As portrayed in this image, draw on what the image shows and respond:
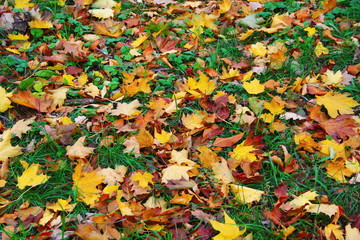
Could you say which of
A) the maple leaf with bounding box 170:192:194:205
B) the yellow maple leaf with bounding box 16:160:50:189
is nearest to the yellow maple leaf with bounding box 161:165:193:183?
the maple leaf with bounding box 170:192:194:205

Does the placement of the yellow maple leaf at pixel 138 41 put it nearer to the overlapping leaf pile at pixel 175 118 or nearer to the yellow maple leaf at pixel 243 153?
the overlapping leaf pile at pixel 175 118

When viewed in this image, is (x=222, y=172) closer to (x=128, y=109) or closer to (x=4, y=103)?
(x=128, y=109)

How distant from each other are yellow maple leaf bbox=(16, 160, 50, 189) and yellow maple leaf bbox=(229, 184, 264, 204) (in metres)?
1.08

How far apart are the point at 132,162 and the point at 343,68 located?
1839mm

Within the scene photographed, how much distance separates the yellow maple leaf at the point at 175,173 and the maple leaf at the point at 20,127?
96 cm

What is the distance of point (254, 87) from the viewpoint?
8.67ft

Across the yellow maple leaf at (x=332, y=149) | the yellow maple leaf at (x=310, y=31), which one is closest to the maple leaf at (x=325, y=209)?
the yellow maple leaf at (x=332, y=149)

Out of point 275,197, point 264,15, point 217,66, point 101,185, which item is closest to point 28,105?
point 101,185

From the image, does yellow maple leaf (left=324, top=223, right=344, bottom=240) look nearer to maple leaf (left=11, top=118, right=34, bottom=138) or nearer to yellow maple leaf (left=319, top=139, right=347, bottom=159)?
yellow maple leaf (left=319, top=139, right=347, bottom=159)

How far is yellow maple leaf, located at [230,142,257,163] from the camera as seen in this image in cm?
220

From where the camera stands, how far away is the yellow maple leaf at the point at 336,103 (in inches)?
97.4

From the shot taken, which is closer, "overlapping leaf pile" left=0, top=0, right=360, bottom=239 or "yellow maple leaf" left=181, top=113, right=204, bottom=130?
"overlapping leaf pile" left=0, top=0, right=360, bottom=239

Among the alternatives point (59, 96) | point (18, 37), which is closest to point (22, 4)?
point (18, 37)

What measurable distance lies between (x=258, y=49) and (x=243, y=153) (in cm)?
112
